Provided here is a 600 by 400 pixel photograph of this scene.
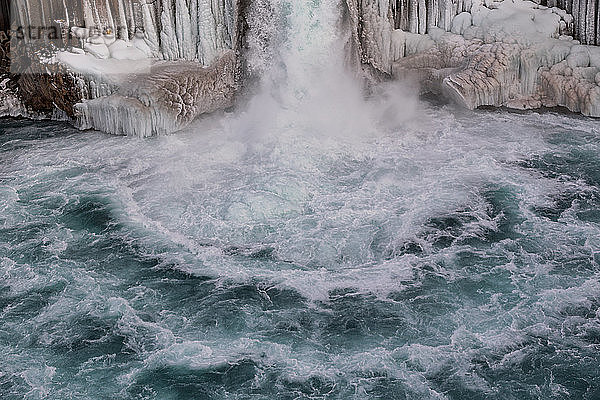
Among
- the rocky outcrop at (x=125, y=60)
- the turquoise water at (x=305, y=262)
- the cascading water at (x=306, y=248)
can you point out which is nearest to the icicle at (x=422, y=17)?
the cascading water at (x=306, y=248)

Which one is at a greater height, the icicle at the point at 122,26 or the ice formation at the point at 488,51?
the icicle at the point at 122,26

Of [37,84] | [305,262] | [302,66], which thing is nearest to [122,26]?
[37,84]

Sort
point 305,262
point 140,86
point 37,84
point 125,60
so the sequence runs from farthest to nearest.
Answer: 1. point 37,84
2. point 125,60
3. point 140,86
4. point 305,262

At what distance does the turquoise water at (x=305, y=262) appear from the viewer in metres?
10.2

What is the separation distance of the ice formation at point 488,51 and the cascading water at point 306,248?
0.62 meters

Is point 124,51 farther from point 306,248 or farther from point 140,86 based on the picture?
point 306,248

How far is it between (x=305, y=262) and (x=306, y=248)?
1.08 feet

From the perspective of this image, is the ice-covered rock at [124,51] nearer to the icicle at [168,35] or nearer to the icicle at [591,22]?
the icicle at [168,35]

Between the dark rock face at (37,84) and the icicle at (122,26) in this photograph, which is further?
the icicle at (122,26)

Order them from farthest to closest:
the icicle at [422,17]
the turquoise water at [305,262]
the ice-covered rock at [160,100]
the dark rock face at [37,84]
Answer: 1. the icicle at [422,17]
2. the dark rock face at [37,84]
3. the ice-covered rock at [160,100]
4. the turquoise water at [305,262]

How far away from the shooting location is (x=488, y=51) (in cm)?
1736

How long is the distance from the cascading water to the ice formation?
62cm

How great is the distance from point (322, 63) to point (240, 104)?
1.91m

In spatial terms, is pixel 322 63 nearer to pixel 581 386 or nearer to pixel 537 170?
pixel 537 170
